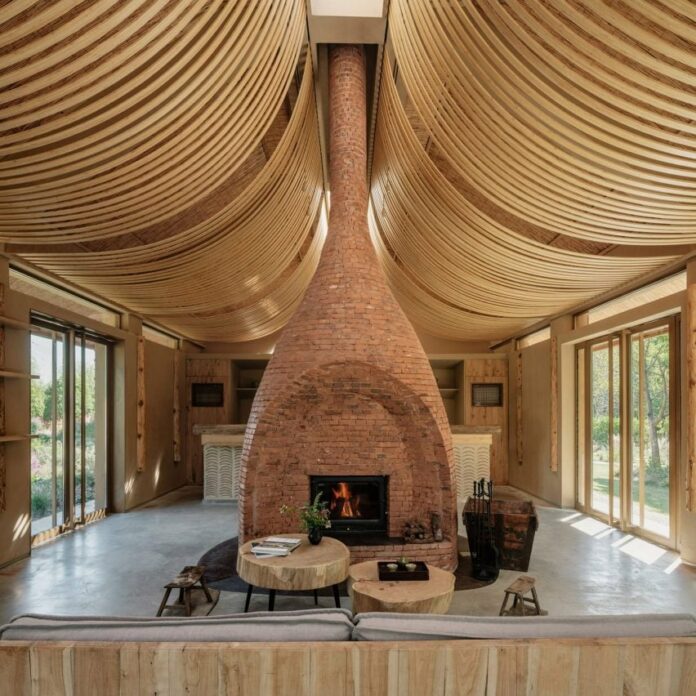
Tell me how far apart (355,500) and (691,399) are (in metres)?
3.73

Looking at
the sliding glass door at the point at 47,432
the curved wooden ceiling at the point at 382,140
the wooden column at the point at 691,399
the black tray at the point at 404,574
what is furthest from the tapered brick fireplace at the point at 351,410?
the sliding glass door at the point at 47,432

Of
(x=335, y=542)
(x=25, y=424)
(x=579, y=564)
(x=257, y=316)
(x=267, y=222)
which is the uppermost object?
(x=267, y=222)

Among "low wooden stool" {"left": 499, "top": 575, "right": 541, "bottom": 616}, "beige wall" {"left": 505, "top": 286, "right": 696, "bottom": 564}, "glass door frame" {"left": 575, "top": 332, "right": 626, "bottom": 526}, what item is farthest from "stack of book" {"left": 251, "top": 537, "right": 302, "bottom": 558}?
"glass door frame" {"left": 575, "top": 332, "right": 626, "bottom": 526}

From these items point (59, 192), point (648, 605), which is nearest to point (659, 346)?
point (648, 605)

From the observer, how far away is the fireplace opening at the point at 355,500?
6.15 metres

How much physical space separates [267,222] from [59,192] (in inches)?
141

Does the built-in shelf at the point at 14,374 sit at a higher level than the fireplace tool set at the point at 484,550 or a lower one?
higher

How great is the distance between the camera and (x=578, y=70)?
151 inches

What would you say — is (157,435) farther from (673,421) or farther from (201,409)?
(673,421)

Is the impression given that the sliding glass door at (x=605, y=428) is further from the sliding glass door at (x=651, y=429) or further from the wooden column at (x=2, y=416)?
the wooden column at (x=2, y=416)

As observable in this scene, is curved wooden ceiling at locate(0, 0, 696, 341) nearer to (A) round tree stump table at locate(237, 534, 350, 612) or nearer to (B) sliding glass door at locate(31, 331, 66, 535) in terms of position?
(B) sliding glass door at locate(31, 331, 66, 535)

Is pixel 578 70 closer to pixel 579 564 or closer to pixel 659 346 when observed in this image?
pixel 659 346

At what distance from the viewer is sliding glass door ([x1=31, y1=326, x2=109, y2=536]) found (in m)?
7.09

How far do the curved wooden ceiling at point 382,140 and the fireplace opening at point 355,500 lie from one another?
346cm
